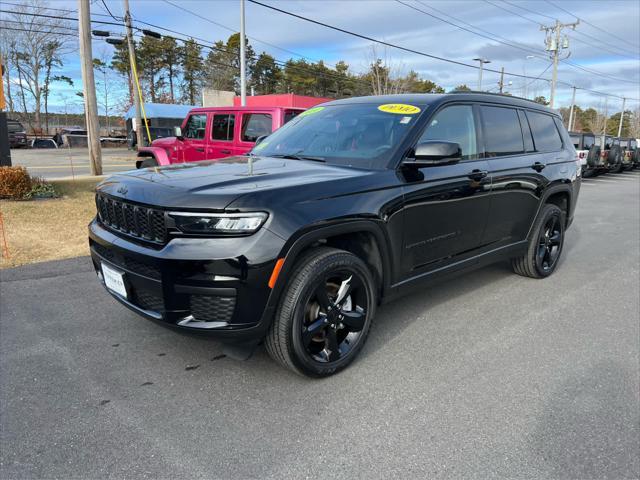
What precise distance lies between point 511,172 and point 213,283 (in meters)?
3.09

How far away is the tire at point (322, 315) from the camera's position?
Answer: 2.74 metres

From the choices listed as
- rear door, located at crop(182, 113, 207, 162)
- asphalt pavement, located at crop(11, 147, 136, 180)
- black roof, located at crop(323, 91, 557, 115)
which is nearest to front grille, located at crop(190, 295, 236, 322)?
black roof, located at crop(323, 91, 557, 115)

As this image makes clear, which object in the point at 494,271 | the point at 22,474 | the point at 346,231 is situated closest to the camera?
the point at 22,474

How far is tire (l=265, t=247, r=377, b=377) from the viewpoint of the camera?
2738 millimetres

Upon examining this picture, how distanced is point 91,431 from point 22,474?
367mm

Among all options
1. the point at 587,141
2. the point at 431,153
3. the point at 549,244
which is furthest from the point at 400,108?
the point at 587,141

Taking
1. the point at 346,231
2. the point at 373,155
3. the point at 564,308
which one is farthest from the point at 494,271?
the point at 346,231

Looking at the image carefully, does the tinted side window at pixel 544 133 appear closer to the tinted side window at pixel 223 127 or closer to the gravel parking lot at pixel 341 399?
the gravel parking lot at pixel 341 399

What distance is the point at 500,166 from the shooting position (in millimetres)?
4234

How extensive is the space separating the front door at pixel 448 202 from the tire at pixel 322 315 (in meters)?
0.53

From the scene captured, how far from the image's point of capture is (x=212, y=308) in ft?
8.46

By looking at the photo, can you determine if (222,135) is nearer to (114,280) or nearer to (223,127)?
(223,127)

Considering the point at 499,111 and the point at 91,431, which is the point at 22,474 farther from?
the point at 499,111

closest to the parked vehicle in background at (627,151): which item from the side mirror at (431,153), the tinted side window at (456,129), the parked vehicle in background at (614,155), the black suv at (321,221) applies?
the parked vehicle in background at (614,155)
